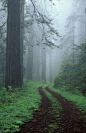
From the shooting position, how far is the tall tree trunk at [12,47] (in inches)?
315

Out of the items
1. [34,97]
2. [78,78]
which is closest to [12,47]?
[34,97]

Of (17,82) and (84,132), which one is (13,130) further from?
(17,82)

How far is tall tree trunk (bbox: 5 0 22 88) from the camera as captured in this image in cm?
799

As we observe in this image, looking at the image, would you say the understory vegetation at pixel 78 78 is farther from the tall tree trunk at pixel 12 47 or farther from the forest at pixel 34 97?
the tall tree trunk at pixel 12 47

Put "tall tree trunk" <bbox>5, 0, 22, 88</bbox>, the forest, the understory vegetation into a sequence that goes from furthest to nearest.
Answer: the understory vegetation < "tall tree trunk" <bbox>5, 0, 22, 88</bbox> < the forest

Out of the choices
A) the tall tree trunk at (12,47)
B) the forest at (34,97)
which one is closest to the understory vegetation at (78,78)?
the forest at (34,97)

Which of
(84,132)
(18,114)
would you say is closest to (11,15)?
(18,114)

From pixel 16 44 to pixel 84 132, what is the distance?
278 inches

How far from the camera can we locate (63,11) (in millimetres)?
55781

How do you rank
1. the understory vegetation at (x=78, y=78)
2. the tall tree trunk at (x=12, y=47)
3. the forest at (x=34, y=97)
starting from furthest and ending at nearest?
the understory vegetation at (x=78, y=78) → the tall tree trunk at (x=12, y=47) → the forest at (x=34, y=97)

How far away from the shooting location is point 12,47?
8148 millimetres

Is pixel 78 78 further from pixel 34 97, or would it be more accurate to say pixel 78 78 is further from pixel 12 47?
pixel 12 47

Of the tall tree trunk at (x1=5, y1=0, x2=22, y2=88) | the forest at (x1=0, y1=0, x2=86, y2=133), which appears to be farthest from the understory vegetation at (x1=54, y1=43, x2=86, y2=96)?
the tall tree trunk at (x1=5, y1=0, x2=22, y2=88)

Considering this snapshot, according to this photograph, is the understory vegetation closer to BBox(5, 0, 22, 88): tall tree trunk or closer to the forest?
the forest
